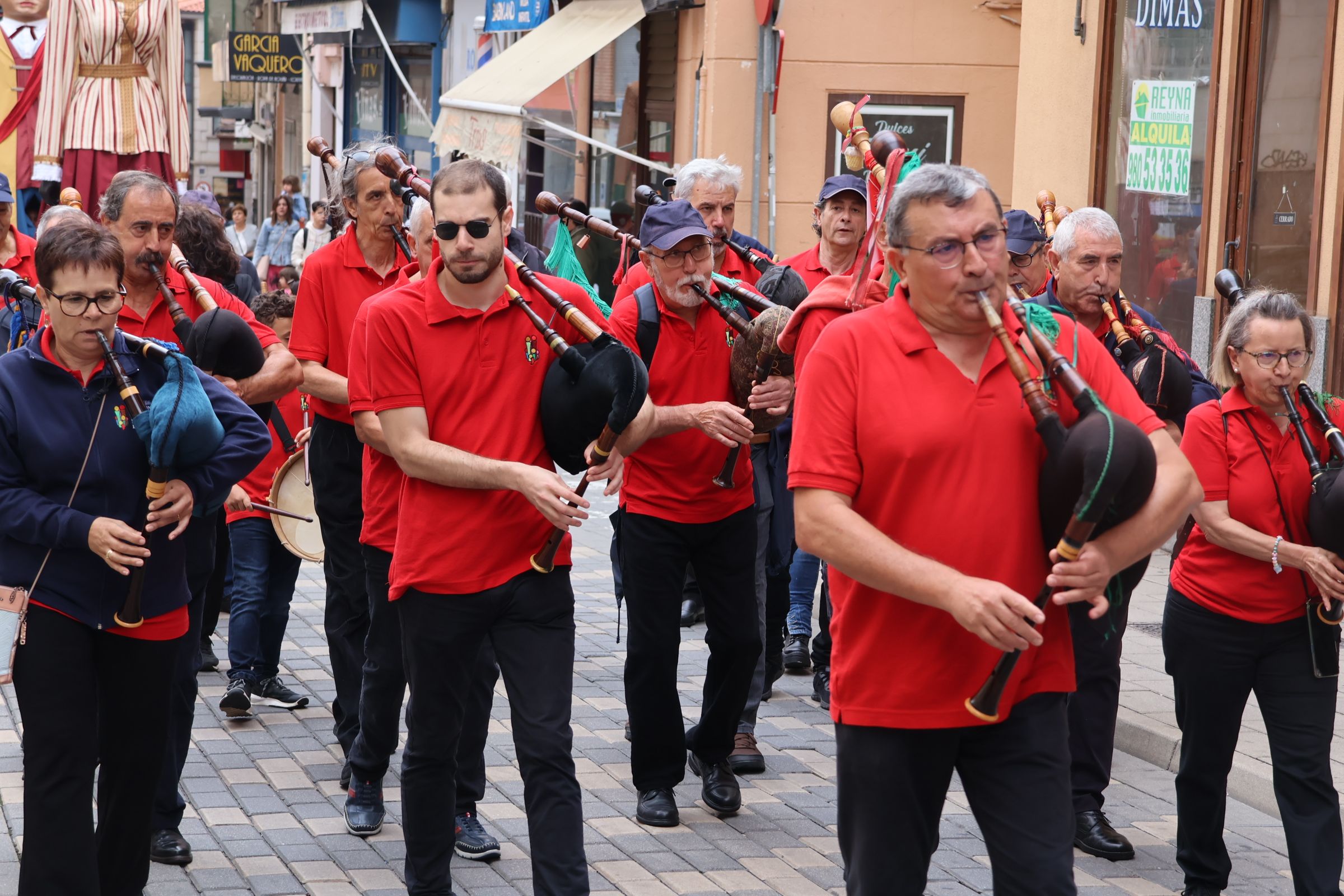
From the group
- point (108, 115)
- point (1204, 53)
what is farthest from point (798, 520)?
point (1204, 53)

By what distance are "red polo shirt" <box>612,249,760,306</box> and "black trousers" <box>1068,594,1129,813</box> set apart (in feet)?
6.10

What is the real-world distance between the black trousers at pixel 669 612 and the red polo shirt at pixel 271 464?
204 cm

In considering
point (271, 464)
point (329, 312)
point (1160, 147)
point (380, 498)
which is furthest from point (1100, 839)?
point (1160, 147)

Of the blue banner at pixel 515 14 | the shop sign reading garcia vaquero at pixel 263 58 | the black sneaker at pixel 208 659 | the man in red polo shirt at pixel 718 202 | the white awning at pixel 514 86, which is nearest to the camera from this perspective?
the man in red polo shirt at pixel 718 202

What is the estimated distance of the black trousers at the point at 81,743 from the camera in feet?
14.5

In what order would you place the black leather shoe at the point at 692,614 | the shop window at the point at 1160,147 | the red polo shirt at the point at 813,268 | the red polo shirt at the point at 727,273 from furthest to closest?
the shop window at the point at 1160,147 < the black leather shoe at the point at 692,614 < the red polo shirt at the point at 813,268 < the red polo shirt at the point at 727,273

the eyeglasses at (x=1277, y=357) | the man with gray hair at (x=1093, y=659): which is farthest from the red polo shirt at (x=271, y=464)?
the eyeglasses at (x=1277, y=357)

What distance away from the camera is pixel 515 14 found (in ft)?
70.0

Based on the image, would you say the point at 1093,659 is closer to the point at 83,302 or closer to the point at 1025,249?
the point at 1025,249

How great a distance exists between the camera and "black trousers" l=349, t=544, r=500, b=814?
5.70 meters

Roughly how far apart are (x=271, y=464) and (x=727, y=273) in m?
2.46

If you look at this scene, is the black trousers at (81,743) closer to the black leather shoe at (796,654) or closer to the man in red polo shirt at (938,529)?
the man in red polo shirt at (938,529)

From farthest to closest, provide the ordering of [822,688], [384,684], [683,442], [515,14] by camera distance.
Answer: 1. [515,14]
2. [822,688]
3. [683,442]
4. [384,684]

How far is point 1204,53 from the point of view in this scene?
1157 cm
